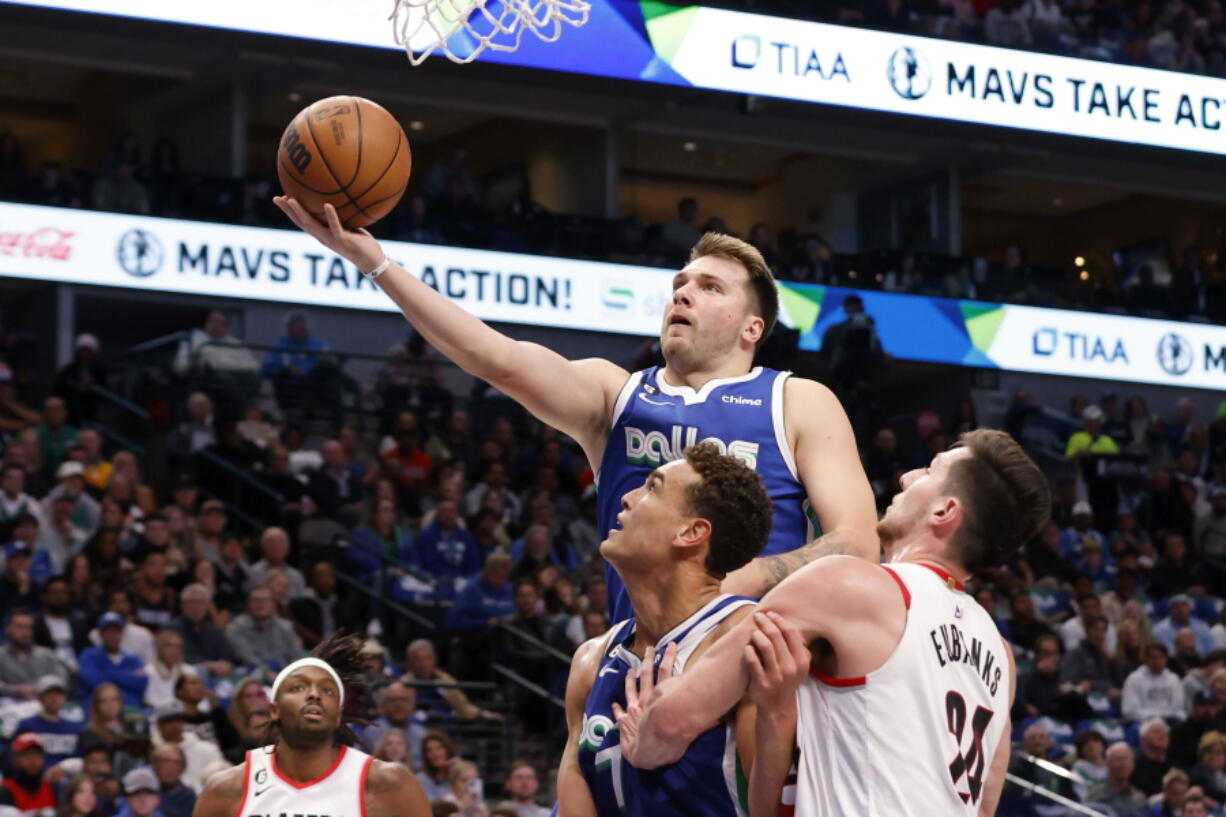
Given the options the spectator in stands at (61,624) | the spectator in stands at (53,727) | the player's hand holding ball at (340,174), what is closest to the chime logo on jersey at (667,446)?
the player's hand holding ball at (340,174)

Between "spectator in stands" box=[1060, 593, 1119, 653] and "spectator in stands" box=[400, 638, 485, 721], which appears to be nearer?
"spectator in stands" box=[400, 638, 485, 721]

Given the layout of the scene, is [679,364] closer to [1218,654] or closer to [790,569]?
[790,569]


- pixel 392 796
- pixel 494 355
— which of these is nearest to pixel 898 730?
pixel 494 355

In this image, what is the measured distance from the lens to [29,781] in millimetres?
9375

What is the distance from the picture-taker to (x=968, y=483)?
147 inches

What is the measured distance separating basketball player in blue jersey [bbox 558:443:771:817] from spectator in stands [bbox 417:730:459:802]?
6665 millimetres

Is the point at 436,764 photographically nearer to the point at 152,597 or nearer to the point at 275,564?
the point at 152,597

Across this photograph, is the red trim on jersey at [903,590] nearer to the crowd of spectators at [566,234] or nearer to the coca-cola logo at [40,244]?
the crowd of spectators at [566,234]

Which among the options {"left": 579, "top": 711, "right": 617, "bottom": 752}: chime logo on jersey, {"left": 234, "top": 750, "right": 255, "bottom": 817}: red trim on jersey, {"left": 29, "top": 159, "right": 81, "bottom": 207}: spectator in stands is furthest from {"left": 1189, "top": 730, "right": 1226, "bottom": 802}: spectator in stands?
{"left": 29, "top": 159, "right": 81, "bottom": 207}: spectator in stands

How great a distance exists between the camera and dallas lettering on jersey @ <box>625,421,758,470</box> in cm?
457

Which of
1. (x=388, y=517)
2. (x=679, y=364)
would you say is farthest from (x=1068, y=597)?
(x=679, y=364)

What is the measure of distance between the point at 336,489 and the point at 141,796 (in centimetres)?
538

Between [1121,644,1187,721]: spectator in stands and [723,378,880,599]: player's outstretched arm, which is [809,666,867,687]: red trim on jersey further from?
[1121,644,1187,721]: spectator in stands

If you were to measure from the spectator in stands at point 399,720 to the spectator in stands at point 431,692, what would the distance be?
721 mm
